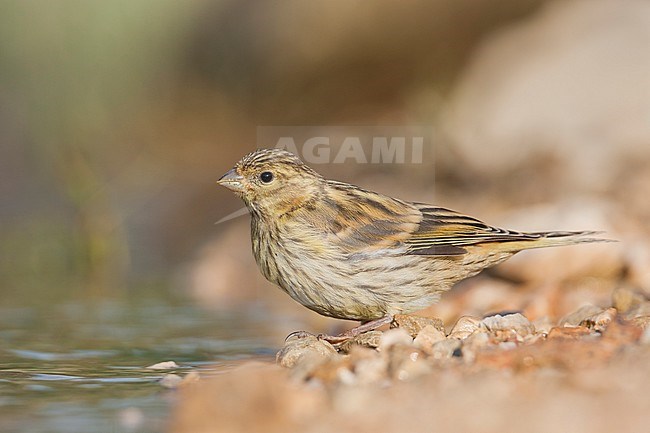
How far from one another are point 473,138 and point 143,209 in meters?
4.11

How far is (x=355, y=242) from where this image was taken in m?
5.89

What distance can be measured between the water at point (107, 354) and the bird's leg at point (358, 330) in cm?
50

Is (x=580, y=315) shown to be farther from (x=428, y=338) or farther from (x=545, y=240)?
(x=428, y=338)

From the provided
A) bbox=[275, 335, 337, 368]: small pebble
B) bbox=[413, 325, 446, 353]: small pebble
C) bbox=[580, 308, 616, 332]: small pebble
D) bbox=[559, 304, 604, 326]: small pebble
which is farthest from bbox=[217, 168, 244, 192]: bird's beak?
bbox=[580, 308, 616, 332]: small pebble

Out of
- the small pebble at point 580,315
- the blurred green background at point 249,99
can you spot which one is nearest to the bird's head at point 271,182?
the small pebble at point 580,315

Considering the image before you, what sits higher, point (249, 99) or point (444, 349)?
point (249, 99)

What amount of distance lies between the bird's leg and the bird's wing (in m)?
0.40

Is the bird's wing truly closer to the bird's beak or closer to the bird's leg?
the bird's leg

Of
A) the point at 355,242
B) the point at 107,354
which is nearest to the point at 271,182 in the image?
the point at 355,242

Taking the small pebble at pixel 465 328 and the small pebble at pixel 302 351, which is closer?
the small pebble at pixel 302 351

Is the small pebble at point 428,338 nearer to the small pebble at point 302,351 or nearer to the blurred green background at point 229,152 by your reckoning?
the small pebble at point 302,351

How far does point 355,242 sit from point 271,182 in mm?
663

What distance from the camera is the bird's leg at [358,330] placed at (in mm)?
5691

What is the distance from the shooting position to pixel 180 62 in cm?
1619
